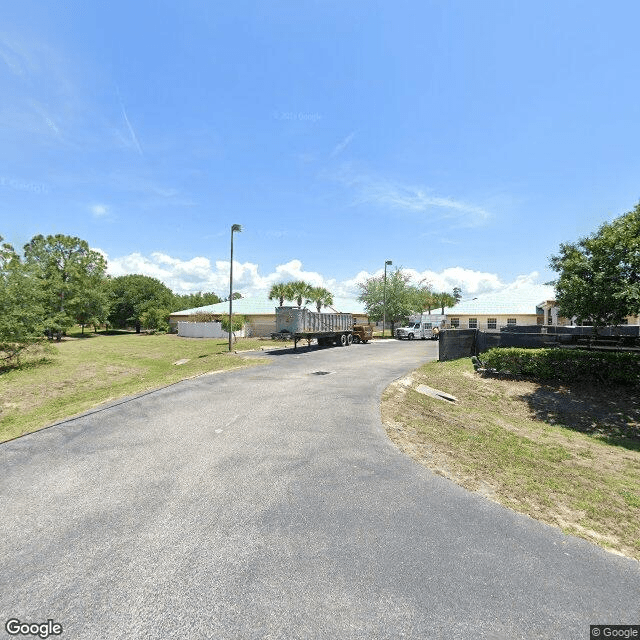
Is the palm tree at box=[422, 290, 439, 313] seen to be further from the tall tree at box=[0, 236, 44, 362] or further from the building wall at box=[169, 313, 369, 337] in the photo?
the tall tree at box=[0, 236, 44, 362]

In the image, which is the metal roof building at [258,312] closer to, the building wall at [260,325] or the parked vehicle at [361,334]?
the building wall at [260,325]

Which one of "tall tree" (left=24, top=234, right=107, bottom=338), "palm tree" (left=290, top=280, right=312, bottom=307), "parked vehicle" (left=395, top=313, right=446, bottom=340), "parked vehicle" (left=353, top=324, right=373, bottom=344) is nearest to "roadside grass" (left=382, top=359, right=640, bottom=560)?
"parked vehicle" (left=353, top=324, right=373, bottom=344)

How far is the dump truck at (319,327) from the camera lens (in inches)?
863

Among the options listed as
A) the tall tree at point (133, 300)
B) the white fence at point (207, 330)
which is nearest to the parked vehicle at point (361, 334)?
the white fence at point (207, 330)

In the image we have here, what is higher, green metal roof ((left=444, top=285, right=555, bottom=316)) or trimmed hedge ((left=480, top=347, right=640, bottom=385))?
green metal roof ((left=444, top=285, right=555, bottom=316))

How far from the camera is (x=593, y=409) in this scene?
1124 centimetres

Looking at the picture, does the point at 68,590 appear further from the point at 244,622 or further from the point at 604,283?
the point at 604,283

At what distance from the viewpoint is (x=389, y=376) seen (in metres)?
14.4

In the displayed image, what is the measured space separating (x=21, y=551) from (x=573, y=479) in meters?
A: 8.41

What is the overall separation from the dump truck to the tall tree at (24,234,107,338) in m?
30.4

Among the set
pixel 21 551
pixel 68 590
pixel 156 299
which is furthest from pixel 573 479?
pixel 156 299

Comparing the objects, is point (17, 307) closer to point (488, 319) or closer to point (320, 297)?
point (320, 297)

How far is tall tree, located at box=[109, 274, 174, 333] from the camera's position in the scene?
55125 mm

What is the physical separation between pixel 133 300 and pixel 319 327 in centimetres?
4535
